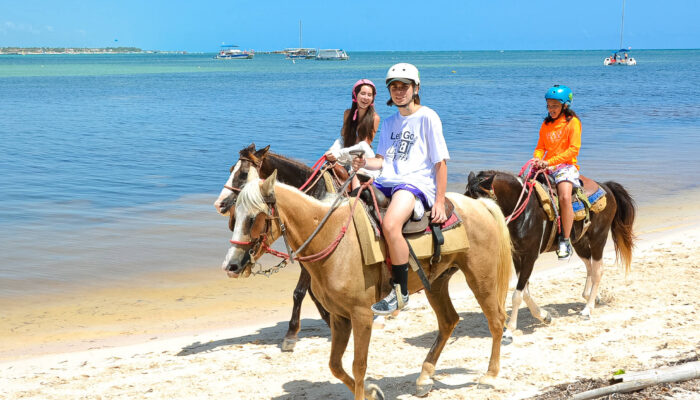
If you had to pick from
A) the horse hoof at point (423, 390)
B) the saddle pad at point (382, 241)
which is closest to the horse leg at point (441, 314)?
the horse hoof at point (423, 390)

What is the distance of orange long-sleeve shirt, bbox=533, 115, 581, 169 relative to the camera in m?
7.59

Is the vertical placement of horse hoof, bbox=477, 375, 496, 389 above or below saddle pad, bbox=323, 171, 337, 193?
below

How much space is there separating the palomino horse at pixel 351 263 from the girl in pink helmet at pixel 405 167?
0.67 feet

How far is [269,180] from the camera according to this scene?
4.42 m

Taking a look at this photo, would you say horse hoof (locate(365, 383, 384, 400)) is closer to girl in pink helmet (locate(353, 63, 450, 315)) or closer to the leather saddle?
girl in pink helmet (locate(353, 63, 450, 315))

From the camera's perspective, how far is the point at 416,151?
518cm

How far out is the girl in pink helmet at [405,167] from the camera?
16.3 feet

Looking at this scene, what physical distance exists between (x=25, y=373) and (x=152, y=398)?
158 cm

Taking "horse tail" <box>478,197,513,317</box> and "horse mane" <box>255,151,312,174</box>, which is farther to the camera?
"horse mane" <box>255,151,312,174</box>

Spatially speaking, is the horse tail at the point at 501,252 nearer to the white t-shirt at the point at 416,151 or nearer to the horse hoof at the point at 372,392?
the white t-shirt at the point at 416,151

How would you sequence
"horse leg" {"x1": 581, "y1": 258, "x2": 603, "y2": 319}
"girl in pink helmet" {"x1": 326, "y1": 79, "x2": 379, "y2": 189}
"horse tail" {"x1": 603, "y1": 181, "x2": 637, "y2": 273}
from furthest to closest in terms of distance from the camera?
1. "horse tail" {"x1": 603, "y1": 181, "x2": 637, "y2": 273}
2. "horse leg" {"x1": 581, "y1": 258, "x2": 603, "y2": 319}
3. "girl in pink helmet" {"x1": 326, "y1": 79, "x2": 379, "y2": 189}

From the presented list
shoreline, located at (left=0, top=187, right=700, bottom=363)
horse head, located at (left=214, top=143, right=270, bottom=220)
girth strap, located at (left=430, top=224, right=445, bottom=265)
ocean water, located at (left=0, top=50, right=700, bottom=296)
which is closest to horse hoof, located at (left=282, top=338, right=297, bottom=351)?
shoreline, located at (left=0, top=187, right=700, bottom=363)

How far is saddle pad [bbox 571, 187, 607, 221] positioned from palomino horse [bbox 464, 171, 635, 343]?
0.42ft

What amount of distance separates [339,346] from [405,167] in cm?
141
